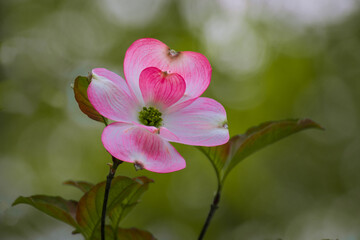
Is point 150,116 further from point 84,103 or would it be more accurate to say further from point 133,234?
point 133,234

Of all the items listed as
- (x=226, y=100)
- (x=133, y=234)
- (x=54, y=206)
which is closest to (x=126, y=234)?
(x=133, y=234)

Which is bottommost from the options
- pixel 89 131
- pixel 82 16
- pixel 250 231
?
pixel 250 231

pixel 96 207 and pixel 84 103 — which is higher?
pixel 84 103

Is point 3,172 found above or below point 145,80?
below

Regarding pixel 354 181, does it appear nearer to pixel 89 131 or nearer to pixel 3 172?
pixel 89 131

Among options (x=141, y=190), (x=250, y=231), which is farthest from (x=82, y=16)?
(x=141, y=190)

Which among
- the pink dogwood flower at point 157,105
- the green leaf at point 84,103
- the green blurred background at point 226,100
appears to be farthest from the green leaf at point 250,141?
the green blurred background at point 226,100

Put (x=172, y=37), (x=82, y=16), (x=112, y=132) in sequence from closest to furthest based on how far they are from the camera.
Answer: (x=112, y=132) → (x=172, y=37) → (x=82, y=16)
